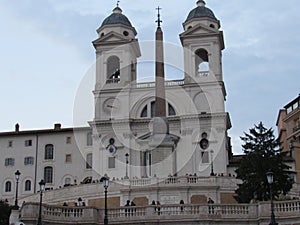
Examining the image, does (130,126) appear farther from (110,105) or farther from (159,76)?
(159,76)

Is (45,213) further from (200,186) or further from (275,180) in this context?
(200,186)

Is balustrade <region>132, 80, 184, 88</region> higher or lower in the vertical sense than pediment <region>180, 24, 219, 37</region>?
lower

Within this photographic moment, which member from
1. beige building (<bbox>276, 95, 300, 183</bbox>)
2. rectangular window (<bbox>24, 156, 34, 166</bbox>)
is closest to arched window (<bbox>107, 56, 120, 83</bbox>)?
rectangular window (<bbox>24, 156, 34, 166</bbox>)

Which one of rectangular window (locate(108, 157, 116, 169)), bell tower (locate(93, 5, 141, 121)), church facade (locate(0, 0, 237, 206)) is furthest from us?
bell tower (locate(93, 5, 141, 121))

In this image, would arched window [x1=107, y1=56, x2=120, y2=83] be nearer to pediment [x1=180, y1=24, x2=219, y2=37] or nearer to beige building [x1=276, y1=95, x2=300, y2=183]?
pediment [x1=180, y1=24, x2=219, y2=37]

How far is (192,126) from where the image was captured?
291 ft

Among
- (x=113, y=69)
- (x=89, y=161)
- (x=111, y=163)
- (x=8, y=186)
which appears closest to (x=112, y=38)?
(x=113, y=69)

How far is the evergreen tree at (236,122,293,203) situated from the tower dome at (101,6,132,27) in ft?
158

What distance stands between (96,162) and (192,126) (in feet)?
45.4

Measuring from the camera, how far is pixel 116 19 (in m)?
97.4

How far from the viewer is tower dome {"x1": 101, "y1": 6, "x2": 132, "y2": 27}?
97.1m

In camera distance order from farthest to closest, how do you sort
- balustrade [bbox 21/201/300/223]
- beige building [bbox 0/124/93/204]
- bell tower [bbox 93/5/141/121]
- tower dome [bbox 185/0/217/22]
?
beige building [bbox 0/124/93/204] → bell tower [bbox 93/5/141/121] → tower dome [bbox 185/0/217/22] → balustrade [bbox 21/201/300/223]

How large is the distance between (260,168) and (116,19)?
173ft

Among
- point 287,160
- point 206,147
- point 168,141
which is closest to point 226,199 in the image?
point 168,141
